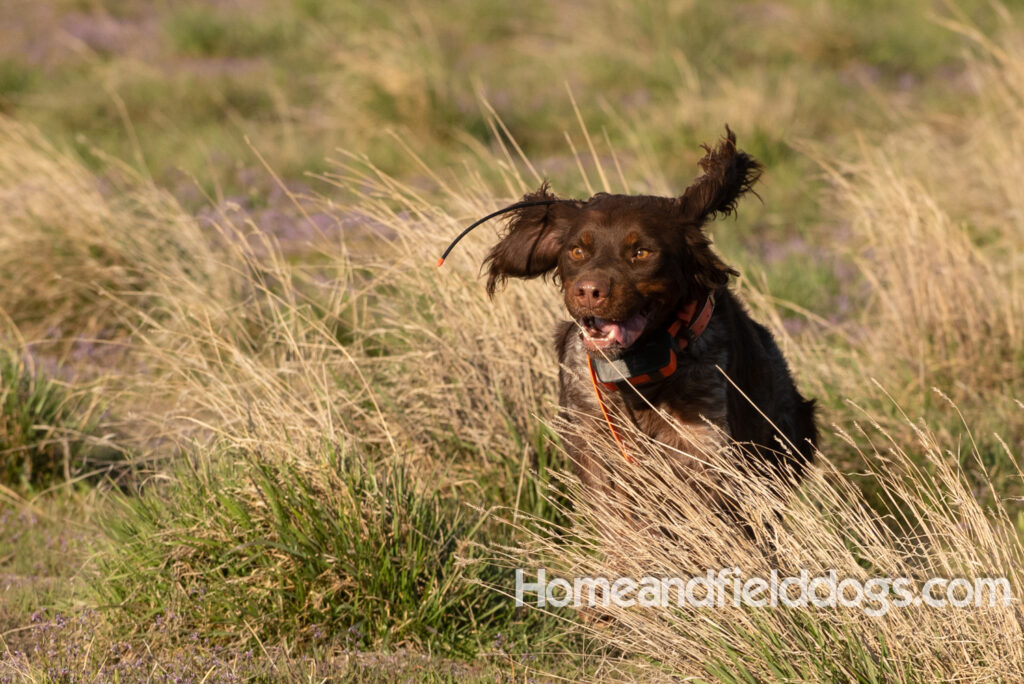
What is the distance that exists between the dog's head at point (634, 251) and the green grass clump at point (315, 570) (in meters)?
0.83

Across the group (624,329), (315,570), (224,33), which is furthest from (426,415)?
(224,33)

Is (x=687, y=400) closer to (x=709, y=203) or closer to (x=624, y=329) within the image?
(x=624, y=329)

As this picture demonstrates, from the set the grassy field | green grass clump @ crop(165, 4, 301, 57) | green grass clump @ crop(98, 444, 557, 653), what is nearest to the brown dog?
the grassy field

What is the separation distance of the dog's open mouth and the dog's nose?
0.37ft

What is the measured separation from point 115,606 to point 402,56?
7.21 m

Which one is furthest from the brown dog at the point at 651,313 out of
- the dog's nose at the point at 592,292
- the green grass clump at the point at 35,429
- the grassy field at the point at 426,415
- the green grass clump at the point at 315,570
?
the green grass clump at the point at 35,429

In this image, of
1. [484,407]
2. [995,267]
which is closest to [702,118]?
[995,267]

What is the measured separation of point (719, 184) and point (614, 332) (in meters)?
0.56

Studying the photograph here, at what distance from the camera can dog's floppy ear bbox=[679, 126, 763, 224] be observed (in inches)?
143

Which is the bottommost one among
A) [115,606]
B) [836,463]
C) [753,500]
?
[115,606]

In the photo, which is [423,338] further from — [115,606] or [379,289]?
[115,606]

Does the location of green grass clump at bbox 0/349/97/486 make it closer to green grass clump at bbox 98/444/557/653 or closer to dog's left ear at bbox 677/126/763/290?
green grass clump at bbox 98/444/557/653

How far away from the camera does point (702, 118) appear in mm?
9656

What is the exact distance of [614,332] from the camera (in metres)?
3.48
